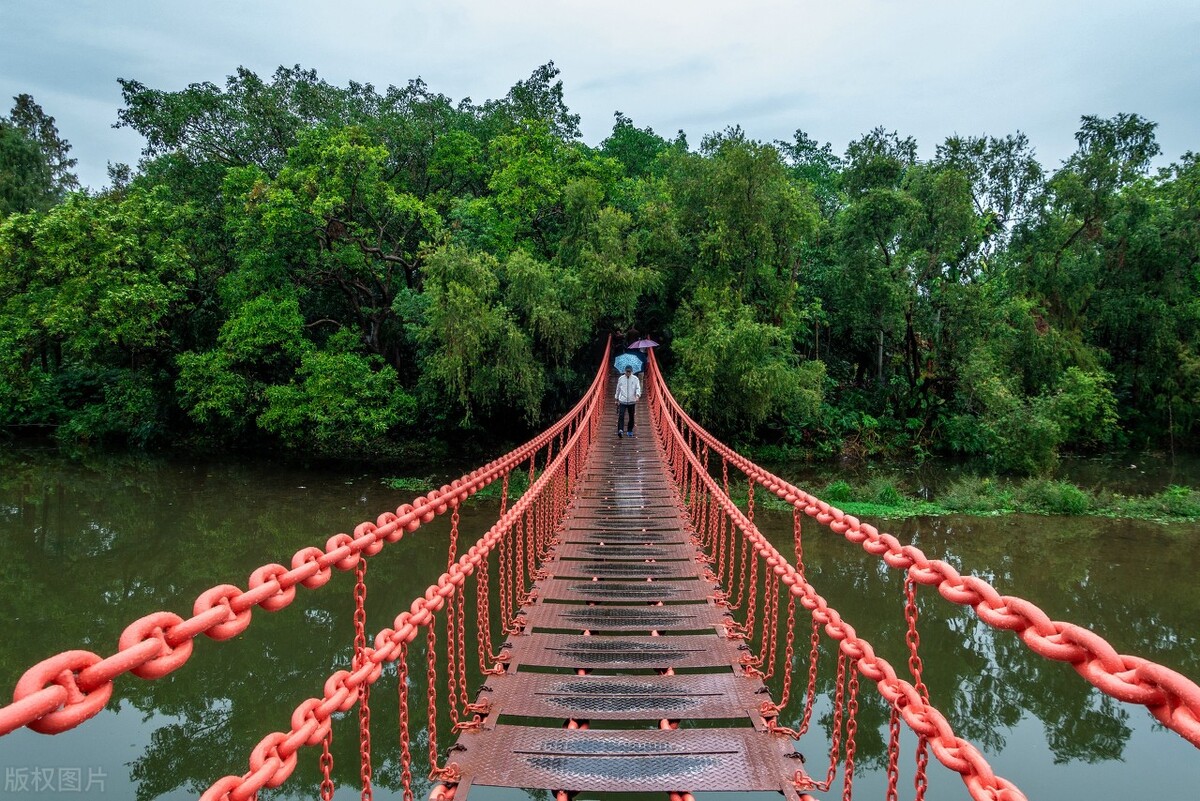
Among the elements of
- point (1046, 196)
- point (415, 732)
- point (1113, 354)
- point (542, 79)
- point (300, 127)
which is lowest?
point (415, 732)

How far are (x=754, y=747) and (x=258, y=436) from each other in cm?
1371

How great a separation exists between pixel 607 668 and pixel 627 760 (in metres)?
0.71

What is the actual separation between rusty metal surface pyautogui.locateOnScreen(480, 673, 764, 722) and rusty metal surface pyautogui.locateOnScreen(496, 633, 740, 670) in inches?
4.9

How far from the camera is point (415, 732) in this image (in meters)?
4.67

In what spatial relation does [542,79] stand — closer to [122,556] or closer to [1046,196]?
[1046,196]

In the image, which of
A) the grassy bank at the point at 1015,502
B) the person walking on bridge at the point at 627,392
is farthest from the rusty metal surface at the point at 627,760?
the grassy bank at the point at 1015,502

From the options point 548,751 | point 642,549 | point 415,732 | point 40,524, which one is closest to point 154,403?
point 40,524

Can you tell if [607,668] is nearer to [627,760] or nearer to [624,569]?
[627,760]

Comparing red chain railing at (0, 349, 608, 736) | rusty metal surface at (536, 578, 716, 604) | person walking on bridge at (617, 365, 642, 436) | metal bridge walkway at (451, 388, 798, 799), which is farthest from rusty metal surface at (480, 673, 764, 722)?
person walking on bridge at (617, 365, 642, 436)

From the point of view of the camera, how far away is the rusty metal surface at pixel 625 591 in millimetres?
3258

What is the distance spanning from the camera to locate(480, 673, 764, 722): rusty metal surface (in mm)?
2129

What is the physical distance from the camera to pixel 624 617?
305cm

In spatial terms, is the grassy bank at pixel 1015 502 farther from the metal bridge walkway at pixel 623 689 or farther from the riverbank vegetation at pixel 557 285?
the metal bridge walkway at pixel 623 689

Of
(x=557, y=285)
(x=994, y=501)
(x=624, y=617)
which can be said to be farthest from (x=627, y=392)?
(x=994, y=501)
